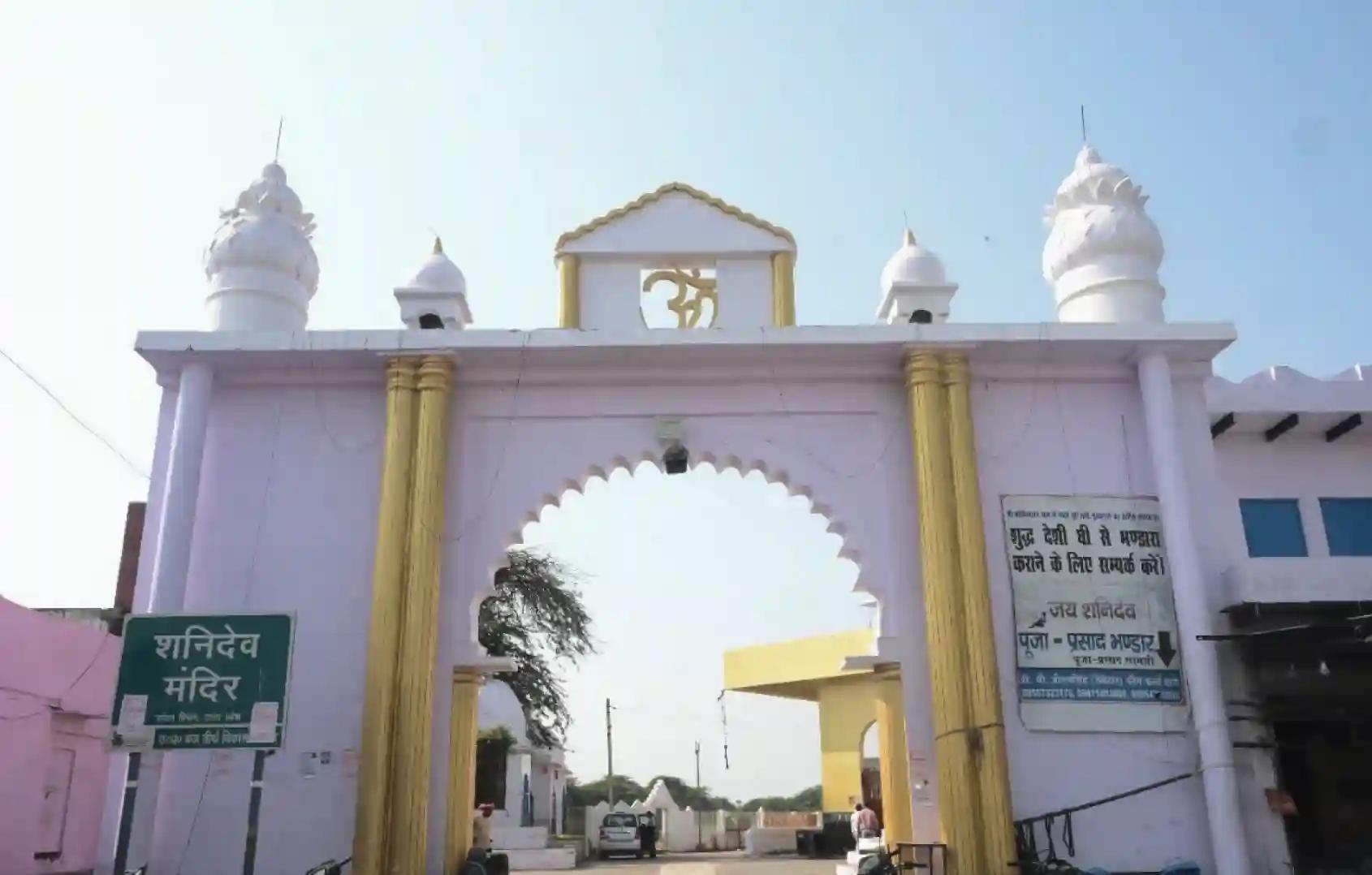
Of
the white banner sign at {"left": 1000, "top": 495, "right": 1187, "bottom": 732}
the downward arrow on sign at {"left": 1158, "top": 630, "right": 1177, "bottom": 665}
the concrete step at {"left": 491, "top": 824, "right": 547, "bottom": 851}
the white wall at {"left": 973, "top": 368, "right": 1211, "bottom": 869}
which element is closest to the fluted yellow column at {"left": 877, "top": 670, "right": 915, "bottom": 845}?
the white wall at {"left": 973, "top": 368, "right": 1211, "bottom": 869}

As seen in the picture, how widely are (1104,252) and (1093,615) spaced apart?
10.9ft

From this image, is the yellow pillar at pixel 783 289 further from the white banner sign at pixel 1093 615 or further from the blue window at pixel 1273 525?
the blue window at pixel 1273 525

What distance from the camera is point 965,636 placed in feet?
28.7

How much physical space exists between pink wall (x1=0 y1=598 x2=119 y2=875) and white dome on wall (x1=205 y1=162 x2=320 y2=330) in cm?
322

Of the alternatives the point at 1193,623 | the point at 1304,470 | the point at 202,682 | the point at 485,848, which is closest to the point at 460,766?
the point at 485,848

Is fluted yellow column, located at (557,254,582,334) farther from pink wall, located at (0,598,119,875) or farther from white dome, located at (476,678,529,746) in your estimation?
white dome, located at (476,678,529,746)

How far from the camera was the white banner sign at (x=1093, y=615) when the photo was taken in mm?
8859

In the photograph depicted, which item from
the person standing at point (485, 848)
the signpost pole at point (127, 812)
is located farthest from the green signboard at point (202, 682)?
the person standing at point (485, 848)

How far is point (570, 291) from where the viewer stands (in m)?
9.92

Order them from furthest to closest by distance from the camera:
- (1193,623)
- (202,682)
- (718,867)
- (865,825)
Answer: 1. (718,867)
2. (865,825)
3. (1193,623)
4. (202,682)

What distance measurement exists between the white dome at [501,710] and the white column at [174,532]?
9881mm

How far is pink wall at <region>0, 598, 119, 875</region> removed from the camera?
34.5ft

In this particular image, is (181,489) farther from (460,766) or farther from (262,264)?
(460,766)

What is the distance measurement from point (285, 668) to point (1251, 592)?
21.8 ft
